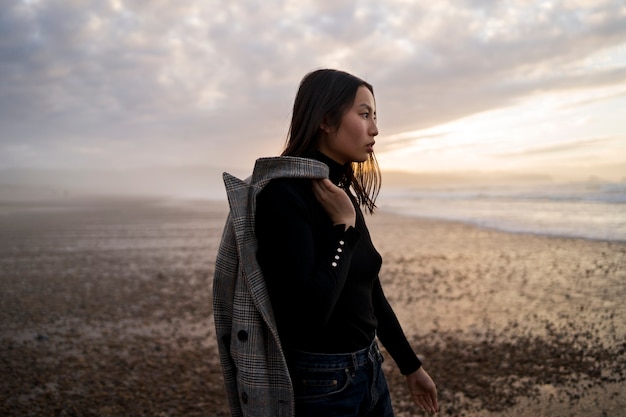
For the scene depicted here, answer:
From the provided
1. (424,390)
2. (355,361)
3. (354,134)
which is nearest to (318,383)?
(355,361)

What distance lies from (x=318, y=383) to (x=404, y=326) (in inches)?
233

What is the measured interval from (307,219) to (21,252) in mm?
16418

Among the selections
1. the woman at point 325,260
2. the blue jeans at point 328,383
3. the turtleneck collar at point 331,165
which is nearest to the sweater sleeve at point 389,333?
the woman at point 325,260

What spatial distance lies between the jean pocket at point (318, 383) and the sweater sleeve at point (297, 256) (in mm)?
256

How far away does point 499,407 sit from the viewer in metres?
4.85

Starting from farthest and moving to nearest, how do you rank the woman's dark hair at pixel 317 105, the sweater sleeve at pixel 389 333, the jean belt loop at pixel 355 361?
1. the sweater sleeve at pixel 389 333
2. the woman's dark hair at pixel 317 105
3. the jean belt loop at pixel 355 361

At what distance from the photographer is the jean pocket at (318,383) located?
1865 millimetres

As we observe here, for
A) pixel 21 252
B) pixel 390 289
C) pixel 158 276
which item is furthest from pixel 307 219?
pixel 21 252

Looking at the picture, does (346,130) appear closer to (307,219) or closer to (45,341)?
(307,219)

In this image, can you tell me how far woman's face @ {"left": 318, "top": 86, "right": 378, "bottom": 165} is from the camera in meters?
2.06

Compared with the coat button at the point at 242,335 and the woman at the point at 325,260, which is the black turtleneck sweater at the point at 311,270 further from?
the coat button at the point at 242,335

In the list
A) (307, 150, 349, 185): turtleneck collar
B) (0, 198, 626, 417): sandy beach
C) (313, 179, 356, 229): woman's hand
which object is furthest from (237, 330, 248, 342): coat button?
(0, 198, 626, 417): sandy beach

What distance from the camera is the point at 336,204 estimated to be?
1.87 m

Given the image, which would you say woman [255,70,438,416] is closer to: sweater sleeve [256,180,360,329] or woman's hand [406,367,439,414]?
sweater sleeve [256,180,360,329]
